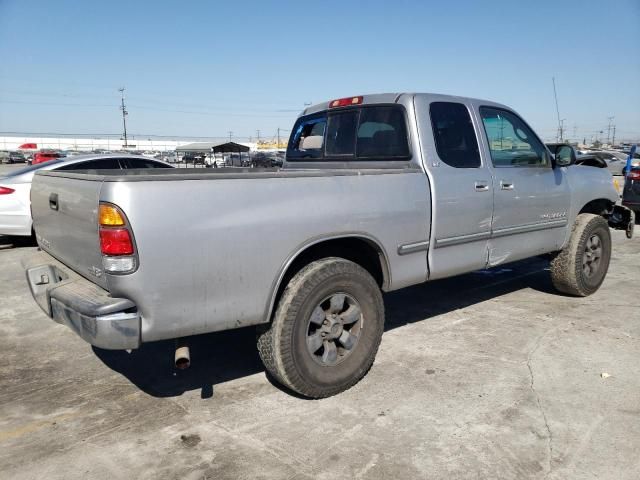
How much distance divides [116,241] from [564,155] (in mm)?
4279

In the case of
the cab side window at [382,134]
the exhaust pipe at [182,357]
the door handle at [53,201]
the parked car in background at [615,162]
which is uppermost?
the parked car in background at [615,162]

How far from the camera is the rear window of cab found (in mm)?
4121

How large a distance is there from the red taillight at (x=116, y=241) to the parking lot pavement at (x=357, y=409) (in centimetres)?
112

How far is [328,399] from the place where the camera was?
3.43 metres

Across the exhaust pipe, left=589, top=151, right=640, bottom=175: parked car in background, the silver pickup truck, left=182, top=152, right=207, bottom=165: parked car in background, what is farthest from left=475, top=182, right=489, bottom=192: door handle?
left=182, top=152, right=207, bottom=165: parked car in background

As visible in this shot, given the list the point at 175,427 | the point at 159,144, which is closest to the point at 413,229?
the point at 175,427

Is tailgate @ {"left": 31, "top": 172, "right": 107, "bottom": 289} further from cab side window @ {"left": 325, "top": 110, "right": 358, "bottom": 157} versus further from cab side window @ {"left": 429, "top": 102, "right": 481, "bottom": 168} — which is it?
cab side window @ {"left": 429, "top": 102, "right": 481, "bottom": 168}

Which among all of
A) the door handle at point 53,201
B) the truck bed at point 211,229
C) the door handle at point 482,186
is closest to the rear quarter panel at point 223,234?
the truck bed at point 211,229

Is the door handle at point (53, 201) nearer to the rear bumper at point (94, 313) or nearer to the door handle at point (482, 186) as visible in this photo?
the rear bumper at point (94, 313)

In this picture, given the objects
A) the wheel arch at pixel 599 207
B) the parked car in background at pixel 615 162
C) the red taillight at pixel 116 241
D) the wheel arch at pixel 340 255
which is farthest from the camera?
the parked car in background at pixel 615 162

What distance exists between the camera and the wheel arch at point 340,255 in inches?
121

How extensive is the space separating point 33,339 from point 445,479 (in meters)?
3.77

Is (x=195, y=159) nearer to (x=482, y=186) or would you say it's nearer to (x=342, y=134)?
(x=342, y=134)

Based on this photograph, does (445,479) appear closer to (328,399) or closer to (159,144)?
(328,399)
